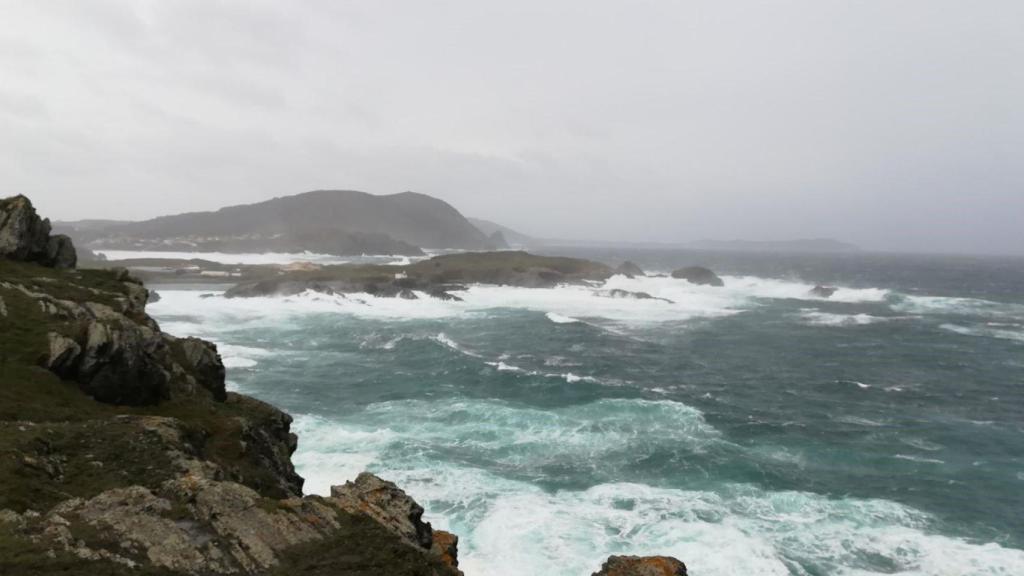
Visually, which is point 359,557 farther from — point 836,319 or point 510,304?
point 836,319

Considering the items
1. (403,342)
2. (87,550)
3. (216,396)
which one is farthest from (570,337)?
(87,550)

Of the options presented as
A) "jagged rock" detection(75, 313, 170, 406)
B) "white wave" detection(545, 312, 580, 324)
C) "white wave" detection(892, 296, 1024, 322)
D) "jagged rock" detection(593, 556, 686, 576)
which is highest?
"jagged rock" detection(75, 313, 170, 406)

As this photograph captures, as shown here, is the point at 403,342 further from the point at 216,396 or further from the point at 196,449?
the point at 196,449

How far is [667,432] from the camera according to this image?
34.8m

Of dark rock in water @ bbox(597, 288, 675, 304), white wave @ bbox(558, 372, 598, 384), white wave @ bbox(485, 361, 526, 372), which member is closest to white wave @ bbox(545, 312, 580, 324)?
dark rock in water @ bbox(597, 288, 675, 304)

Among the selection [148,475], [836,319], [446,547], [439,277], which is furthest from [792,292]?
[148,475]

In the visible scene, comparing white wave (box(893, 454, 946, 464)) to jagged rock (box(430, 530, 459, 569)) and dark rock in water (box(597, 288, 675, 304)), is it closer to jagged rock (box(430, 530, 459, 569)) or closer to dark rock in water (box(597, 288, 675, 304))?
jagged rock (box(430, 530, 459, 569))

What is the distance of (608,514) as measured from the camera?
24.0m

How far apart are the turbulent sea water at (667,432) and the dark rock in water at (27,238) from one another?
14.9m

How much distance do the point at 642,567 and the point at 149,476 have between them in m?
11.6

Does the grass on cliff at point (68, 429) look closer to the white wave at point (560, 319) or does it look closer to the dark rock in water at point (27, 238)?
the dark rock in water at point (27, 238)

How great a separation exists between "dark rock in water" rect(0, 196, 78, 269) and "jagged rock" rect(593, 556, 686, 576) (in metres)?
27.9

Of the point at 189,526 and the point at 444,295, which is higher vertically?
the point at 189,526

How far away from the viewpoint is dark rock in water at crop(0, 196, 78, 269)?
26.4 meters
